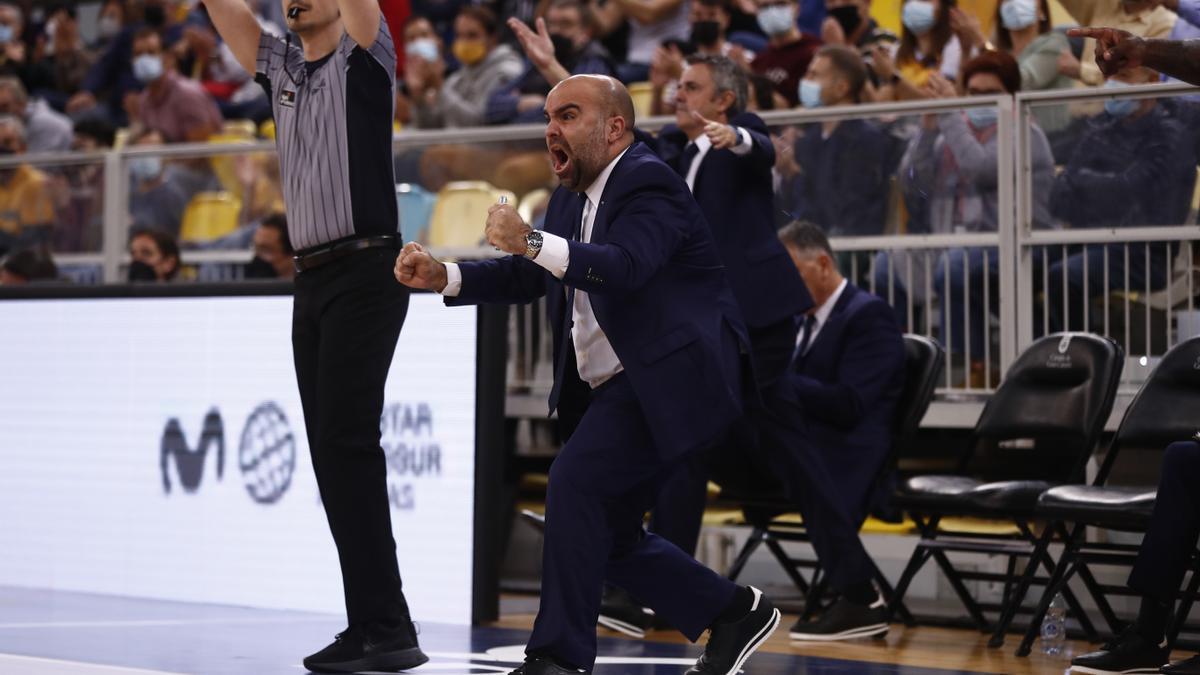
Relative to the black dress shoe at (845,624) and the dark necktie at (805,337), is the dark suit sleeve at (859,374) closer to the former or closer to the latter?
the dark necktie at (805,337)

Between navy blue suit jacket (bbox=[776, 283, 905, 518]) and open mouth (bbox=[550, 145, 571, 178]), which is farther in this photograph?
navy blue suit jacket (bbox=[776, 283, 905, 518])

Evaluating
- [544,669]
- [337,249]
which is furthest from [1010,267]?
[544,669]

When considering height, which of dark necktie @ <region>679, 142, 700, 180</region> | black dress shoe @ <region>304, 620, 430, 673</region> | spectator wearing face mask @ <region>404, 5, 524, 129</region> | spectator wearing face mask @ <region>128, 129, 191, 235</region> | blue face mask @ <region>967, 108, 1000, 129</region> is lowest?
black dress shoe @ <region>304, 620, 430, 673</region>

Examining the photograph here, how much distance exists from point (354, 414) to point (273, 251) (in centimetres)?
370

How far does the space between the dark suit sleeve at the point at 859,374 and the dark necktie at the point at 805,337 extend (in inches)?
9.6

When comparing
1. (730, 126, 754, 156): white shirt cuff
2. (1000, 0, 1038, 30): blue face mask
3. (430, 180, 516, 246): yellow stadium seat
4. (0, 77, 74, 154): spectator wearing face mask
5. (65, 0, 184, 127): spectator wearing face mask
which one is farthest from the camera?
(65, 0, 184, 127): spectator wearing face mask

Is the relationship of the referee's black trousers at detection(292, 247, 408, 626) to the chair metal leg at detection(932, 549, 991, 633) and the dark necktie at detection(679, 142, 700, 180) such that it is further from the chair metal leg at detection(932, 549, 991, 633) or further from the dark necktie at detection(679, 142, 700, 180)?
the chair metal leg at detection(932, 549, 991, 633)

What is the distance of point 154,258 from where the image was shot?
869cm

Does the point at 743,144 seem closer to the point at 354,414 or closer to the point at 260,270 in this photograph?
the point at 354,414

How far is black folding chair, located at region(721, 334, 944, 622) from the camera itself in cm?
657

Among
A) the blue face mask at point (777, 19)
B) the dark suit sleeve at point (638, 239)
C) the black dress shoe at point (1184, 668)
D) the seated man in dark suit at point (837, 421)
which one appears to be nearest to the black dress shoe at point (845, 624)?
the seated man in dark suit at point (837, 421)

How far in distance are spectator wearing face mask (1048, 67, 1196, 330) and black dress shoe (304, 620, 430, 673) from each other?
3.47 meters

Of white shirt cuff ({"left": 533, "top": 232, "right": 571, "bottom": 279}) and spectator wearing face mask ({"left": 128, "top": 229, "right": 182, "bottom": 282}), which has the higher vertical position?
white shirt cuff ({"left": 533, "top": 232, "right": 571, "bottom": 279})

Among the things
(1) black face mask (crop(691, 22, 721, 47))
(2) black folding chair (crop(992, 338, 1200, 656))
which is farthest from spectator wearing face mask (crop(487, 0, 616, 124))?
(2) black folding chair (crop(992, 338, 1200, 656))
